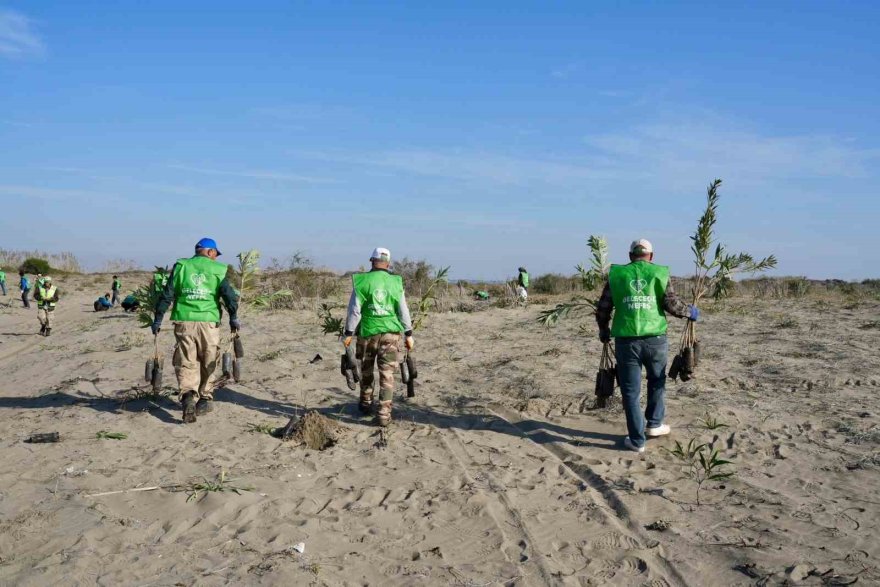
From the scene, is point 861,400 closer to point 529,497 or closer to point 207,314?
point 529,497

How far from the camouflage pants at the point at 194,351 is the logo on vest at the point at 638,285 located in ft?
15.2

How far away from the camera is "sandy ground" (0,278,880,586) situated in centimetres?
450

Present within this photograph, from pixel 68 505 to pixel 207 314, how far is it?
289 centimetres

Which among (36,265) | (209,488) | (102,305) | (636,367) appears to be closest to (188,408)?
(209,488)

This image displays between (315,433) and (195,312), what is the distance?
A: 2031 millimetres

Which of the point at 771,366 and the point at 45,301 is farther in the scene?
the point at 45,301

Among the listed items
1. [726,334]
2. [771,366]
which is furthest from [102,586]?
[726,334]

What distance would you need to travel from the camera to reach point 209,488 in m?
5.63

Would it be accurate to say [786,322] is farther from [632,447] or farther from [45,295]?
[45,295]

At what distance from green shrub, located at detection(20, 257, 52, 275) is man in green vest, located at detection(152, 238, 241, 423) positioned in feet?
134

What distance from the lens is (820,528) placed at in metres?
4.88

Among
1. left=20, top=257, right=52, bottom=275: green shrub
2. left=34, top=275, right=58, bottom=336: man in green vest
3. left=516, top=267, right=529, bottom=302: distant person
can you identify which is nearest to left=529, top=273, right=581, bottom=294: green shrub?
left=516, top=267, right=529, bottom=302: distant person

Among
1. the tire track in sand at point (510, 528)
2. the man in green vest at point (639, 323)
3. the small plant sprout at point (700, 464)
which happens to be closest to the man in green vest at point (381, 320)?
the tire track in sand at point (510, 528)

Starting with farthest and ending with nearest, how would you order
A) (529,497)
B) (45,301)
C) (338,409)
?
(45,301), (338,409), (529,497)
